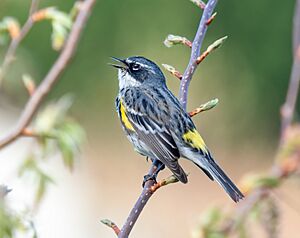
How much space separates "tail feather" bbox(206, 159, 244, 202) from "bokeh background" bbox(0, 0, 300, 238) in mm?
6715

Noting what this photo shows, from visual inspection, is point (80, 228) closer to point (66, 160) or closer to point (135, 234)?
point (135, 234)

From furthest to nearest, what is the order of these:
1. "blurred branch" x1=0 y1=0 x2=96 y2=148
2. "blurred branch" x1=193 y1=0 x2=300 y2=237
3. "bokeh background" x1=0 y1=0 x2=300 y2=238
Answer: "bokeh background" x1=0 y1=0 x2=300 y2=238 → "blurred branch" x1=193 y1=0 x2=300 y2=237 → "blurred branch" x1=0 y1=0 x2=96 y2=148

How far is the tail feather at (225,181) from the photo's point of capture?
13.1ft

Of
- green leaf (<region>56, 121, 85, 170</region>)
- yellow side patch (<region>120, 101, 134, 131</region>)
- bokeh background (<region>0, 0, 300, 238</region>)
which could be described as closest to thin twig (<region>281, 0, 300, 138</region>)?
yellow side patch (<region>120, 101, 134, 131</region>)

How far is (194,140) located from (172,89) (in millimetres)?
7624

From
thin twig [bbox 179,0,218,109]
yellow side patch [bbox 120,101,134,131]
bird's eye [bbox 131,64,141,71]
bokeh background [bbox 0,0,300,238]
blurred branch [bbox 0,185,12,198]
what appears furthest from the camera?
bokeh background [bbox 0,0,300,238]

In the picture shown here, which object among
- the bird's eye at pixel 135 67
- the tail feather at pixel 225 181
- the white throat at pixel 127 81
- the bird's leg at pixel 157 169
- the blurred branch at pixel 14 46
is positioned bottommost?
the tail feather at pixel 225 181

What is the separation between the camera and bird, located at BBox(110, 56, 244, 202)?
14.9 feet

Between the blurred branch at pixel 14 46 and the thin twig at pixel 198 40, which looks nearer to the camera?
the thin twig at pixel 198 40

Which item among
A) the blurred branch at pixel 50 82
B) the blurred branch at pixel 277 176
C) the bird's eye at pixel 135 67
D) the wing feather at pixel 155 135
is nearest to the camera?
the blurred branch at pixel 50 82

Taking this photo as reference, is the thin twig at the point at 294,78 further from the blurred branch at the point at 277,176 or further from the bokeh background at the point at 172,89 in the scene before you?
the bokeh background at the point at 172,89

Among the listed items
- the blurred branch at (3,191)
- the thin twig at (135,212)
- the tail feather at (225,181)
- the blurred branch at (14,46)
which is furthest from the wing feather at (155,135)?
the blurred branch at (3,191)

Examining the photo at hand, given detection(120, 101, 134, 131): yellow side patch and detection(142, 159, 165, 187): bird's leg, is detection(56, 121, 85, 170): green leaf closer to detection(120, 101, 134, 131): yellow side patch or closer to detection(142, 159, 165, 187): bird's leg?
detection(142, 159, 165, 187): bird's leg

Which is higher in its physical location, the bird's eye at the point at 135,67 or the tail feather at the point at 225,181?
the bird's eye at the point at 135,67
